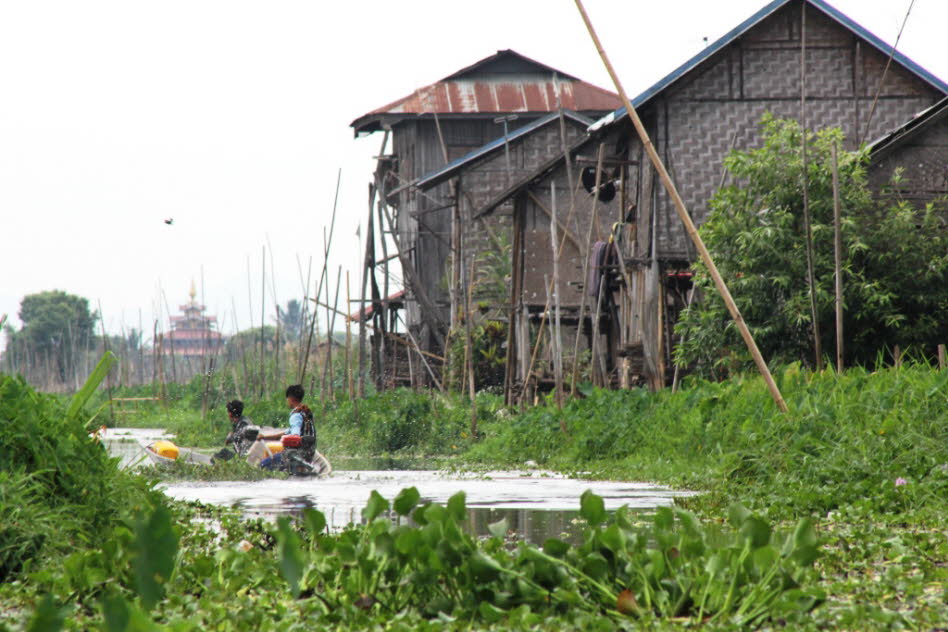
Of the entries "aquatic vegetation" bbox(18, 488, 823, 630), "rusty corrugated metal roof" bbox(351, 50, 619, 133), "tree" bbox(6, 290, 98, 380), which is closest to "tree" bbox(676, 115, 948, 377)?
"aquatic vegetation" bbox(18, 488, 823, 630)

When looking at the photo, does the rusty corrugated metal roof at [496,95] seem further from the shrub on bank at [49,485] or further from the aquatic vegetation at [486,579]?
the aquatic vegetation at [486,579]

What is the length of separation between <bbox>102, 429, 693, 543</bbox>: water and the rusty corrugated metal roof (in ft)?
51.6

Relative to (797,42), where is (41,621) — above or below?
below

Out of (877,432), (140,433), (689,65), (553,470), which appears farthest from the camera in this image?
(140,433)

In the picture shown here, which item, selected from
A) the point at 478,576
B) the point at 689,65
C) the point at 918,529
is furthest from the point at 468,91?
the point at 478,576

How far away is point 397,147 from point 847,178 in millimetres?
16311

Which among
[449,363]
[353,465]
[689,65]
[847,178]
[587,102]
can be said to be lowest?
[353,465]

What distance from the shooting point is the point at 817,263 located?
43.4 ft

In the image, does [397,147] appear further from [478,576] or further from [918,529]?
[478,576]

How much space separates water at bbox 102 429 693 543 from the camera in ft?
24.7

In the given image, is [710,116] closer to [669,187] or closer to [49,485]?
[669,187]

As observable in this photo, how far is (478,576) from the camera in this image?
3918 millimetres

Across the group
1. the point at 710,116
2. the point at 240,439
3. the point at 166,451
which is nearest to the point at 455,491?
the point at 240,439

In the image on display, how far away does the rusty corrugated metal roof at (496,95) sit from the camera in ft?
91.8
